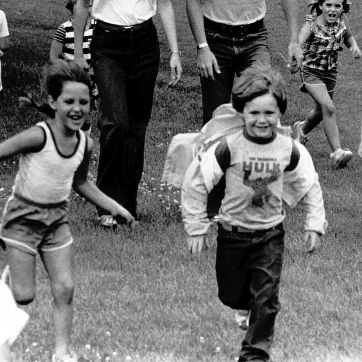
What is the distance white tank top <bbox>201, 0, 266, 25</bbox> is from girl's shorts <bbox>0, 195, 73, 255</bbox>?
9.94 ft

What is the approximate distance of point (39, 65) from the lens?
18766 millimetres

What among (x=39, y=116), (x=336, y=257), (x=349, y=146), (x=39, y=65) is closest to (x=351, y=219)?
(x=336, y=257)

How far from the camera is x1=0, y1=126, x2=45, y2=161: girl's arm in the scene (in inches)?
209

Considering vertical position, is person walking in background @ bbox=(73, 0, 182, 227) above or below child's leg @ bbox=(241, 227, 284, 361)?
below

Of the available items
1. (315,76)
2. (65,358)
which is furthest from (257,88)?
(315,76)

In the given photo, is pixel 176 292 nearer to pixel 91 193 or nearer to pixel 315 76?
pixel 91 193

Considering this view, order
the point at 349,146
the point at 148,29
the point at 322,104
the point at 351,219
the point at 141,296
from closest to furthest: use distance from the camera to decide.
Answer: the point at 141,296, the point at 148,29, the point at 351,219, the point at 322,104, the point at 349,146

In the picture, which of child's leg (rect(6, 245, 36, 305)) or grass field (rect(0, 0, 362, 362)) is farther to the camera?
grass field (rect(0, 0, 362, 362))

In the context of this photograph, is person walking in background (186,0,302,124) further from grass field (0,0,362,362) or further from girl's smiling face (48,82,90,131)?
girl's smiling face (48,82,90,131)

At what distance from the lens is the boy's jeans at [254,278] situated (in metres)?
5.50

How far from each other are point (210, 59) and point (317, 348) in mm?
2854

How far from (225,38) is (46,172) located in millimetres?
3004

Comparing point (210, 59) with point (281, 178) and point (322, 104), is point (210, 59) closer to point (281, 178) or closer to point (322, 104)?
point (281, 178)

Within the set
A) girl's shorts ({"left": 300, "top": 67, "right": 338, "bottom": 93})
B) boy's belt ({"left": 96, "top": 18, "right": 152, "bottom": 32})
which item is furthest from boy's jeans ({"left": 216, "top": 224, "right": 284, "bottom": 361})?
girl's shorts ({"left": 300, "top": 67, "right": 338, "bottom": 93})
